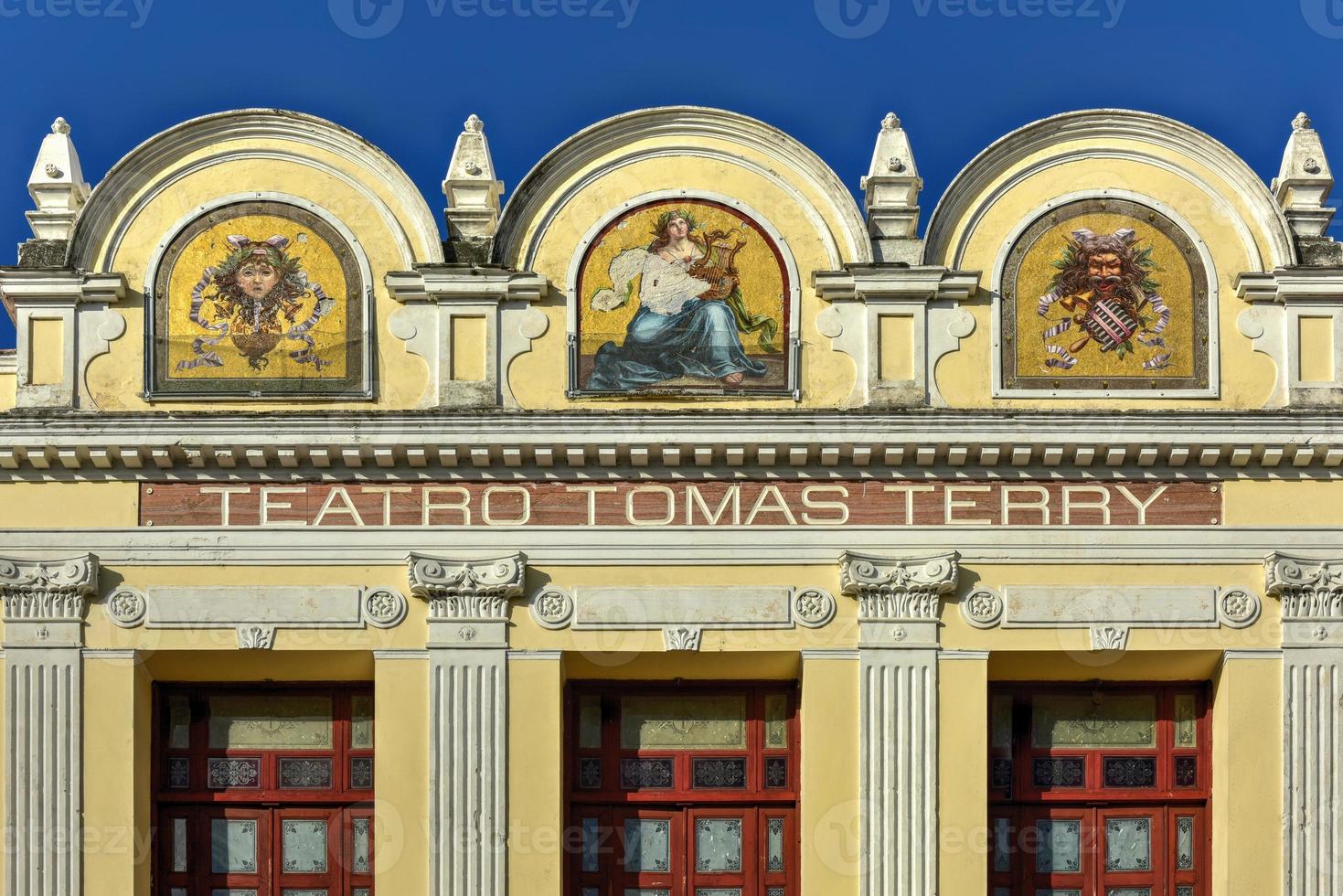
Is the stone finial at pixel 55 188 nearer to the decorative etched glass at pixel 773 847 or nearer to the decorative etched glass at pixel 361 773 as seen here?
the decorative etched glass at pixel 361 773

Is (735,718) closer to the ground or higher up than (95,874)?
higher up

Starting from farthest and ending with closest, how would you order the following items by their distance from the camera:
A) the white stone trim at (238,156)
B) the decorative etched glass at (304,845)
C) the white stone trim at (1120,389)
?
the decorative etched glass at (304,845)
the white stone trim at (238,156)
the white stone trim at (1120,389)

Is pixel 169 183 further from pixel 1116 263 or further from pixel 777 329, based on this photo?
pixel 1116 263

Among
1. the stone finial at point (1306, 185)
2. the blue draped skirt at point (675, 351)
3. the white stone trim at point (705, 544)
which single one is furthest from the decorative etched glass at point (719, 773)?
the stone finial at point (1306, 185)

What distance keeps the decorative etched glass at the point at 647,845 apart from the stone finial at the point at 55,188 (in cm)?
882

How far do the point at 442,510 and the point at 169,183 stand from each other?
4696mm

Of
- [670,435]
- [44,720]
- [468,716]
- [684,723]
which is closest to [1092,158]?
[670,435]

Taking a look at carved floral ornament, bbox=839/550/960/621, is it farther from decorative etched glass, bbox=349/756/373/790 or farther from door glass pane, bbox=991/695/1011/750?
decorative etched glass, bbox=349/756/373/790

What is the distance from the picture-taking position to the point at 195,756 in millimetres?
19734

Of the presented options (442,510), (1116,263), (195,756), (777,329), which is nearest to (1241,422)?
(1116,263)

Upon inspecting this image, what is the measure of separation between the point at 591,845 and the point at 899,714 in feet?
12.0

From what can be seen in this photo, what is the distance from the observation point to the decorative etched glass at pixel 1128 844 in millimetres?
19656

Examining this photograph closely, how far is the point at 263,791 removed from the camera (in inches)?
774

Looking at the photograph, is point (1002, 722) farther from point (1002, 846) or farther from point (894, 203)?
point (894, 203)
